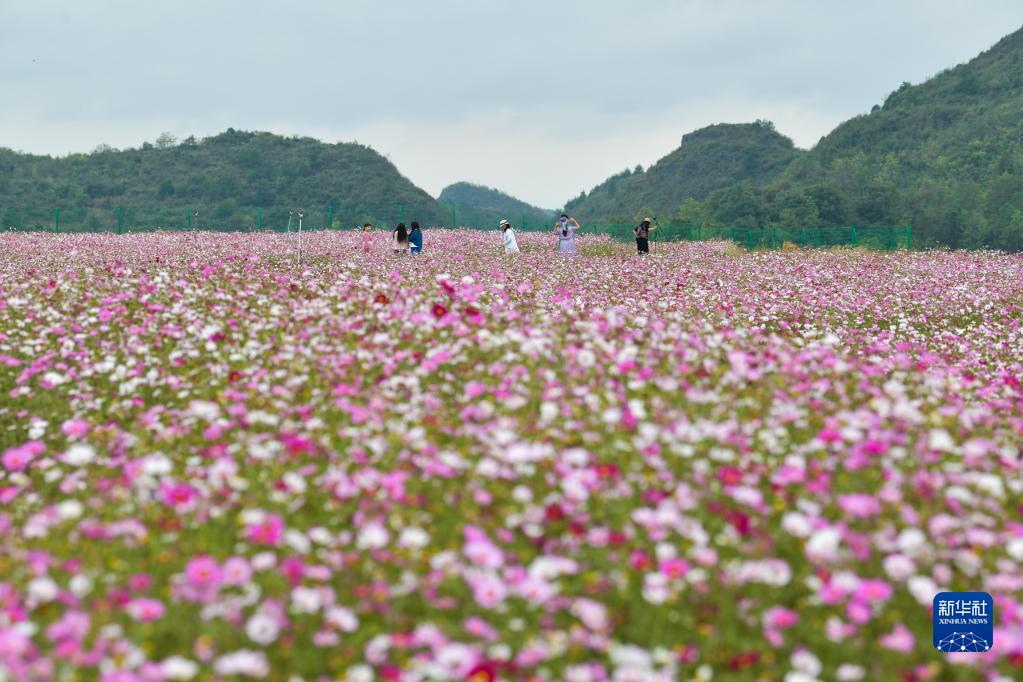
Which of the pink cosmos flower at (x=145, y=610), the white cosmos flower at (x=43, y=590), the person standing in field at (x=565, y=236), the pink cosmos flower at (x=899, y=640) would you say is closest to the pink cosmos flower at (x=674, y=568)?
the pink cosmos flower at (x=899, y=640)

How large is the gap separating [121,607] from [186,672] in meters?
0.65

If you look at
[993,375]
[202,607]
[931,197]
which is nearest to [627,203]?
[931,197]

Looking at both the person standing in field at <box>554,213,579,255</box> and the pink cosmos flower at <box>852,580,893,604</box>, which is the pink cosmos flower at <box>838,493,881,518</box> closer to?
the pink cosmos flower at <box>852,580,893,604</box>

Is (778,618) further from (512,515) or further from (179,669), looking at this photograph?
(179,669)

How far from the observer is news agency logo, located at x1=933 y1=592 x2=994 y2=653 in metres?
3.68

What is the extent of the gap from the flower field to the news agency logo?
0.07 m

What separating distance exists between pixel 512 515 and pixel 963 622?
2.10 m

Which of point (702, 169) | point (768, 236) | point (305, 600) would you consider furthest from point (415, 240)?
point (702, 169)

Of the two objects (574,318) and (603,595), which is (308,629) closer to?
(603,595)

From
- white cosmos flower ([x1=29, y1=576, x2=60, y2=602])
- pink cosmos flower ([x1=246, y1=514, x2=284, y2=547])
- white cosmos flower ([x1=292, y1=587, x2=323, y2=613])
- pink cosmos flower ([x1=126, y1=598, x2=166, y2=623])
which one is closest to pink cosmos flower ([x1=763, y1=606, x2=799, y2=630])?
white cosmos flower ([x1=292, y1=587, x2=323, y2=613])

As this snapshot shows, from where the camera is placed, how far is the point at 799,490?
458 centimetres

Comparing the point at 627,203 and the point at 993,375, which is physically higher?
the point at 627,203

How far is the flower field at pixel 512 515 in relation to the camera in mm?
3459

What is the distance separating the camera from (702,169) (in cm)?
13462
